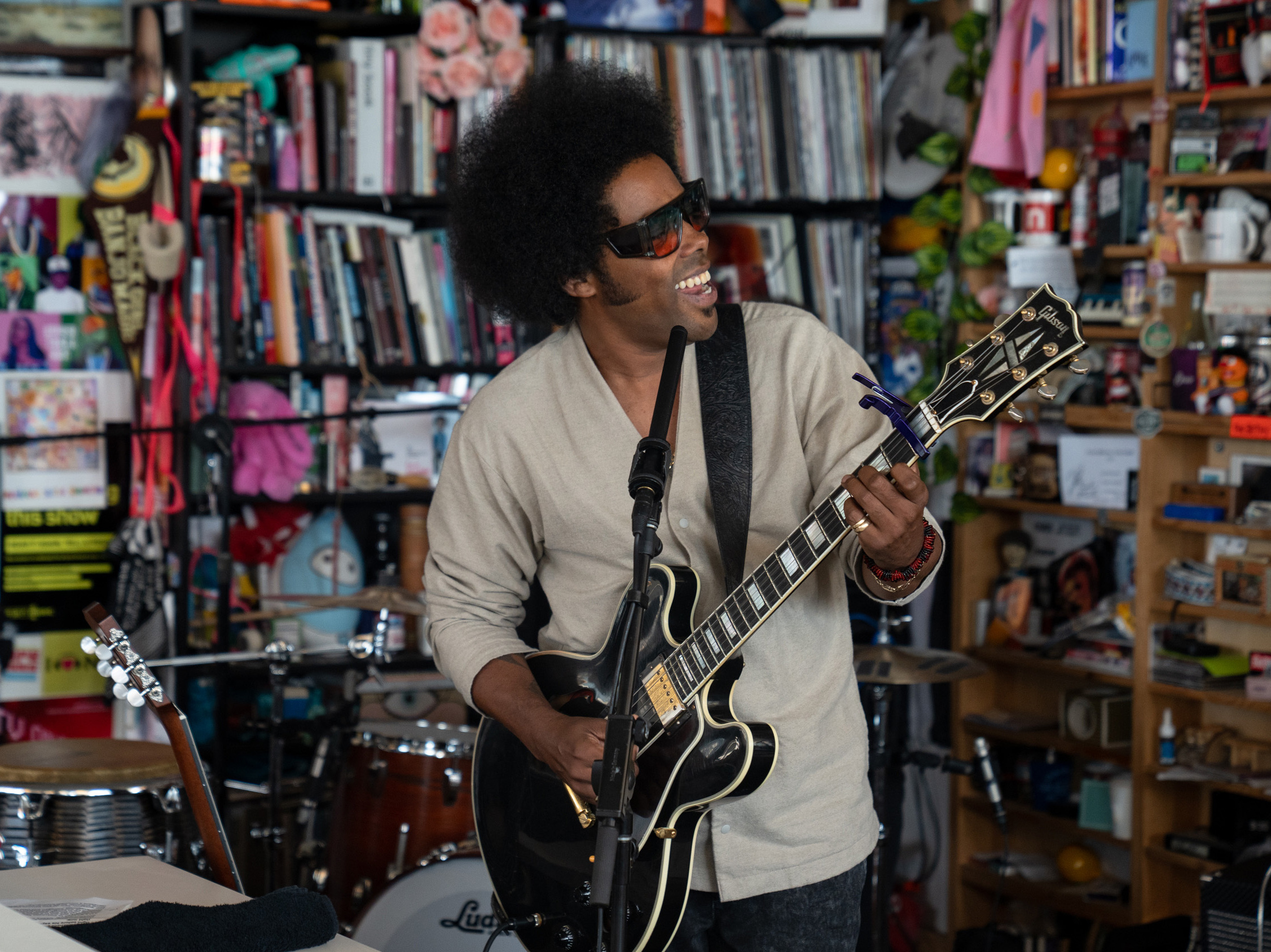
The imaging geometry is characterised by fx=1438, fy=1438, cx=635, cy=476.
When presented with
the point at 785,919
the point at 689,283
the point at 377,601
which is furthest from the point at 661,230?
the point at 377,601

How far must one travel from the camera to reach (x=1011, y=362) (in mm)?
1515

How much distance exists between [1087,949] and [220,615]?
2.17 meters

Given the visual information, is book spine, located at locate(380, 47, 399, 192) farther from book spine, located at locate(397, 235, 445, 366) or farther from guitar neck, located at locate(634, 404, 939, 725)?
guitar neck, located at locate(634, 404, 939, 725)

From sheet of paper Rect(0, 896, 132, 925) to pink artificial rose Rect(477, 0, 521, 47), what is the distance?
238 cm

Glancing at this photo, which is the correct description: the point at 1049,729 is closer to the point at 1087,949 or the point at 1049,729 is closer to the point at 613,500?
the point at 1087,949

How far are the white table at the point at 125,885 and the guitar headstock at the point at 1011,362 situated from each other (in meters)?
0.83

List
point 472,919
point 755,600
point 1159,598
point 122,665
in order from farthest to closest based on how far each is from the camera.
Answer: point 1159,598, point 472,919, point 122,665, point 755,600

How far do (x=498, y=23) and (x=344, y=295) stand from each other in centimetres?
75

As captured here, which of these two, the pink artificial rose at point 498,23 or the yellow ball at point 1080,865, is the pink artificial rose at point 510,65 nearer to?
the pink artificial rose at point 498,23

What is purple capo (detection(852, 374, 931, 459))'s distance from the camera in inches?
60.0

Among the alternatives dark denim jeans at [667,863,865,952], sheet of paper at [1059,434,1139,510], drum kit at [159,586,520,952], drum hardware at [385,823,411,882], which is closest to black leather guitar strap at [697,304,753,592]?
dark denim jeans at [667,863,865,952]

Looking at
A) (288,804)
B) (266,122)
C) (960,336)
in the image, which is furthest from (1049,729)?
(266,122)

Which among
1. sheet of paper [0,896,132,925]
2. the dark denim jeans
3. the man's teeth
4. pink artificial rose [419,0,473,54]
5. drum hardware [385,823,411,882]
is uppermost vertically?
pink artificial rose [419,0,473,54]

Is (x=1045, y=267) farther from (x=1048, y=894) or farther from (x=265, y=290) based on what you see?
(x=265, y=290)
